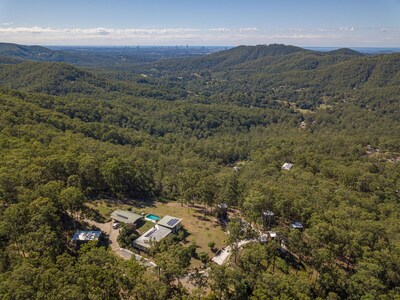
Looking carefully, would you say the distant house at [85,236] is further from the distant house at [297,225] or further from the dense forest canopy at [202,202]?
the distant house at [297,225]

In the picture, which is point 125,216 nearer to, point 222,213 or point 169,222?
point 169,222

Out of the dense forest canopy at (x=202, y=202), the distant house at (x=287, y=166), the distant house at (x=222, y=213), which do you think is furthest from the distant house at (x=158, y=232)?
the distant house at (x=287, y=166)

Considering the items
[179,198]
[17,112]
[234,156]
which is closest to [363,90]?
[234,156]

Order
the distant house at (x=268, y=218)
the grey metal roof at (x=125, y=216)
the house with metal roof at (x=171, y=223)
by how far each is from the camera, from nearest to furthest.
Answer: the house with metal roof at (x=171, y=223) → the distant house at (x=268, y=218) → the grey metal roof at (x=125, y=216)

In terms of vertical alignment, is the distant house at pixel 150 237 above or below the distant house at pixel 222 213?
above

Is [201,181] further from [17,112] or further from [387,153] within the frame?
[387,153]

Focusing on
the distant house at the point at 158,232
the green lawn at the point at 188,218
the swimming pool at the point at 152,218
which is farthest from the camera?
the swimming pool at the point at 152,218

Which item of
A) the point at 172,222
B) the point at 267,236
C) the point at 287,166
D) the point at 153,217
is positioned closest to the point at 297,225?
the point at 267,236

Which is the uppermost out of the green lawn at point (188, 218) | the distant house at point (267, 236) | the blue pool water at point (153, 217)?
the distant house at point (267, 236)
